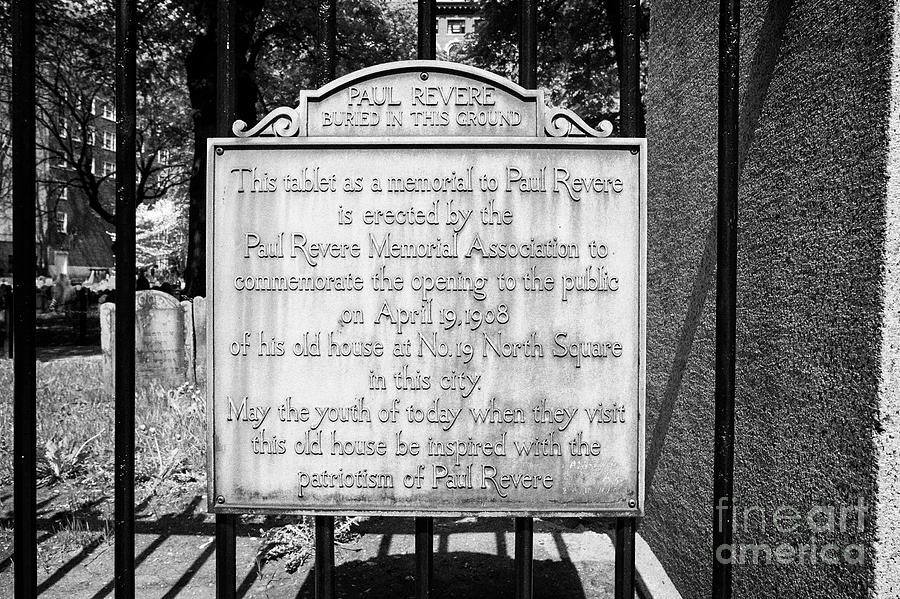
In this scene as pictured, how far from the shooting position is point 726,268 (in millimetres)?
2100

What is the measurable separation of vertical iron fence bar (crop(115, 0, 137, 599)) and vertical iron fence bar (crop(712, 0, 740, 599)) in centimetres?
189

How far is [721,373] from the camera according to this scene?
2121mm

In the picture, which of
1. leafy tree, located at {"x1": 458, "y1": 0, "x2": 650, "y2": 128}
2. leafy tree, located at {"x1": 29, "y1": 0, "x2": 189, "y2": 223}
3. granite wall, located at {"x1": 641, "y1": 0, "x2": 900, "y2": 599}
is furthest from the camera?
leafy tree, located at {"x1": 29, "y1": 0, "x2": 189, "y2": 223}

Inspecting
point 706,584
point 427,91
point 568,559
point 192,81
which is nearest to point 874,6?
point 427,91

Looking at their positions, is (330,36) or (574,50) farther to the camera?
(574,50)

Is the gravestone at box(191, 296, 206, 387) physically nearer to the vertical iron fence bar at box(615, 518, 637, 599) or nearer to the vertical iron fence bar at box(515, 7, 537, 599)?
the vertical iron fence bar at box(515, 7, 537, 599)

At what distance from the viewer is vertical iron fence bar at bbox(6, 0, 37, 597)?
2135 mm

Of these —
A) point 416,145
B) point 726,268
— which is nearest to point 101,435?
point 416,145

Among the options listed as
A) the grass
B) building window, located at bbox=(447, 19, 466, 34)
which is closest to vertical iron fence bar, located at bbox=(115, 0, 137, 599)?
the grass

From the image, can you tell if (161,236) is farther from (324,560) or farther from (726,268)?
(726,268)

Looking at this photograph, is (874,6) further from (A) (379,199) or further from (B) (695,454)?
(B) (695,454)

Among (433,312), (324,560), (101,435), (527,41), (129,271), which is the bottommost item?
(101,435)

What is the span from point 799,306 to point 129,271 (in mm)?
2379

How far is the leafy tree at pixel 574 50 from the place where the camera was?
1141cm
